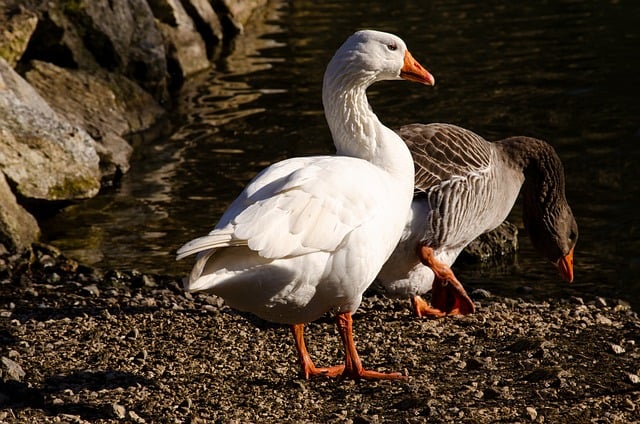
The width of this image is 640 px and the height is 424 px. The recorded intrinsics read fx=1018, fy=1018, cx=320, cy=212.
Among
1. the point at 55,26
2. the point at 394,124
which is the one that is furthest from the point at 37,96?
the point at 394,124

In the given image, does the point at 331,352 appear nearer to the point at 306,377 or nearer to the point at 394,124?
the point at 306,377

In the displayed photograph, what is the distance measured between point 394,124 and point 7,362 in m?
8.74

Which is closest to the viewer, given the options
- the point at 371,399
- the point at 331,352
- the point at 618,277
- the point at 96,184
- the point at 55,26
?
the point at 371,399

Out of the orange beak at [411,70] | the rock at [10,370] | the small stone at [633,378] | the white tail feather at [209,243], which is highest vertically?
the orange beak at [411,70]

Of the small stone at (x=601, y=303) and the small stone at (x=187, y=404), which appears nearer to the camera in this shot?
the small stone at (x=187, y=404)

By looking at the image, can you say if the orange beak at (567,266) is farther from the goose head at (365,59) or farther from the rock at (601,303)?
the goose head at (365,59)

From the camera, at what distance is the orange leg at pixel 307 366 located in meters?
6.84

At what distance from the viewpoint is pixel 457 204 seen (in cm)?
830

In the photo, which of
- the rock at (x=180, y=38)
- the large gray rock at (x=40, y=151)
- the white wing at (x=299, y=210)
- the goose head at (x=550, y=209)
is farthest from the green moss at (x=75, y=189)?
the rock at (x=180, y=38)

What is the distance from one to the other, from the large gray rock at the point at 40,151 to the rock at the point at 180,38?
7360mm

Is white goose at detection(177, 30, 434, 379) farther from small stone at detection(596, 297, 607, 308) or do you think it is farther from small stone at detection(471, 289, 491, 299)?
small stone at detection(596, 297, 607, 308)

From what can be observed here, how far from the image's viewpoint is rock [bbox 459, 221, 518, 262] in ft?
34.1

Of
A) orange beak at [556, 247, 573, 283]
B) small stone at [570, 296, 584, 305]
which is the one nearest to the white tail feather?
small stone at [570, 296, 584, 305]

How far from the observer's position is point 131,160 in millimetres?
14281
